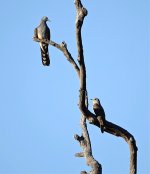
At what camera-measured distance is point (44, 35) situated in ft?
42.3

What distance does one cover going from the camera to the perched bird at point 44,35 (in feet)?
40.0

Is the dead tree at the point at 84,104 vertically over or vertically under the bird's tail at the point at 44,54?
under

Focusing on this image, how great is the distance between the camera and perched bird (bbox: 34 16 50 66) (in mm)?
12200

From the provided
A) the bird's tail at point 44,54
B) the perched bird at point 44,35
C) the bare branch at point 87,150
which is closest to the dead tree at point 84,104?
the bare branch at point 87,150

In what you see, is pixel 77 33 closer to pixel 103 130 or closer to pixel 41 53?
pixel 103 130

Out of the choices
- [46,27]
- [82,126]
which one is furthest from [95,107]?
[46,27]

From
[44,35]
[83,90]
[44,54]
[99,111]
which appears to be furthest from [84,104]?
[44,35]

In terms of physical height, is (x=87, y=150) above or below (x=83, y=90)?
below

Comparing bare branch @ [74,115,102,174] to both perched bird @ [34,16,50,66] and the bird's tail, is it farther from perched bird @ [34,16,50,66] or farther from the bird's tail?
the bird's tail

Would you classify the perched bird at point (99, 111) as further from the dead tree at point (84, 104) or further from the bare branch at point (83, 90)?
the bare branch at point (83, 90)

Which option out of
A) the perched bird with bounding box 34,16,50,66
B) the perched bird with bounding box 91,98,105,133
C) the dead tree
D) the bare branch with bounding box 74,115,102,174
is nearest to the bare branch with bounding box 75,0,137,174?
the dead tree

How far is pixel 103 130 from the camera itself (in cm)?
748

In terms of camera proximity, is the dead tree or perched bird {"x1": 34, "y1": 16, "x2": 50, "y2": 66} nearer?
the dead tree

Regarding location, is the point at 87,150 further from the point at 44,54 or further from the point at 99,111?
the point at 44,54
